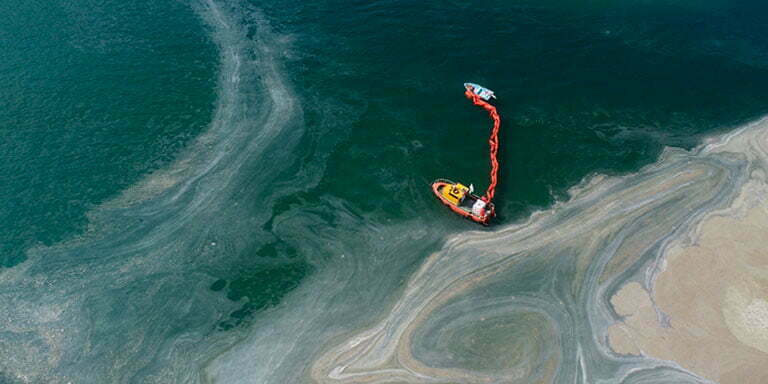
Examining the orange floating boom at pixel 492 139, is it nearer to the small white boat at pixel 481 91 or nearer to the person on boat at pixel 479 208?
the small white boat at pixel 481 91

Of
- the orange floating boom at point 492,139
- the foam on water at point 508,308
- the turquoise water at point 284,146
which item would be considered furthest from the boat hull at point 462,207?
the foam on water at point 508,308

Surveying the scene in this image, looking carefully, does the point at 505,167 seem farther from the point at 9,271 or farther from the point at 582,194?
the point at 9,271

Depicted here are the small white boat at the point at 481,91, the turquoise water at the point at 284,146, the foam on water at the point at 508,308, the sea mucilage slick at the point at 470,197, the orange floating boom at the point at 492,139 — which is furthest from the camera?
the small white boat at the point at 481,91

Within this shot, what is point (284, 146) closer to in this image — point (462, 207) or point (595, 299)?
point (462, 207)

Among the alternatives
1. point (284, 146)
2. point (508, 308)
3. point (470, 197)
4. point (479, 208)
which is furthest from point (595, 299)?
point (284, 146)

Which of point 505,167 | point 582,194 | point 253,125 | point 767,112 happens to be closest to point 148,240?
point 253,125

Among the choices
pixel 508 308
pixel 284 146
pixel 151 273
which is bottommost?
pixel 508 308
